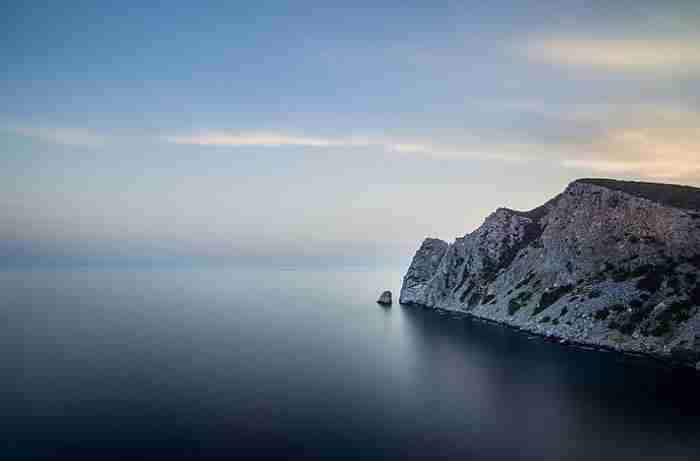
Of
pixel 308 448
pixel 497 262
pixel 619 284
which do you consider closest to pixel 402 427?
pixel 308 448

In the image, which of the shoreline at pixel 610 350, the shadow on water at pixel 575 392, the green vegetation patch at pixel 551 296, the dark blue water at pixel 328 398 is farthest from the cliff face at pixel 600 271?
the dark blue water at pixel 328 398

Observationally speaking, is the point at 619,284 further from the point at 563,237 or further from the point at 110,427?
the point at 110,427

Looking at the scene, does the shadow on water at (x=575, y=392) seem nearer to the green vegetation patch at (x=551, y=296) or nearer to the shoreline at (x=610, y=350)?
the shoreline at (x=610, y=350)

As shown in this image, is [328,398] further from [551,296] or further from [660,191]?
[660,191]

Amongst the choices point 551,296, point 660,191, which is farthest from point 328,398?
point 660,191

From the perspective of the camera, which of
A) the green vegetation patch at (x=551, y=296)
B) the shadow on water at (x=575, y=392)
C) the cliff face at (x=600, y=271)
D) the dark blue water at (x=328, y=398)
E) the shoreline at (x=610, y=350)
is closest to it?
the dark blue water at (x=328, y=398)

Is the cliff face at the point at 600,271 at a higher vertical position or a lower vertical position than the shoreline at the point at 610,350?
higher
